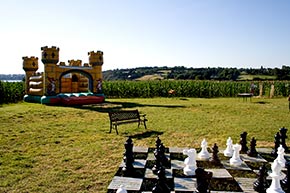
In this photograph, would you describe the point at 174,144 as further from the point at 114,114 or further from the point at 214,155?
the point at 114,114

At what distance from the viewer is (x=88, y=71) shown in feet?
73.8

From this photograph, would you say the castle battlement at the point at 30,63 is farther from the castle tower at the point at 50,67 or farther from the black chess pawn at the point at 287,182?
the black chess pawn at the point at 287,182

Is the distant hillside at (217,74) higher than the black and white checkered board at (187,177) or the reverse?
higher

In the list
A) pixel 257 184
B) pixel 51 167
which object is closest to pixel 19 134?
pixel 51 167

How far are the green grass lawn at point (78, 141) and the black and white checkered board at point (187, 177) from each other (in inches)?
21.4

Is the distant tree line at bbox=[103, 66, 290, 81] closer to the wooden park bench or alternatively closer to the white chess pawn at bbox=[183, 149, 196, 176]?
the wooden park bench

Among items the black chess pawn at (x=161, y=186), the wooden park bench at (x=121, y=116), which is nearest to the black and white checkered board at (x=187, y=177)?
the black chess pawn at (x=161, y=186)

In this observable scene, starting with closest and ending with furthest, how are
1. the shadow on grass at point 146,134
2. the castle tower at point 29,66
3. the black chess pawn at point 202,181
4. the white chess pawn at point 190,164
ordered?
1. the black chess pawn at point 202,181
2. the white chess pawn at point 190,164
3. the shadow on grass at point 146,134
4. the castle tower at point 29,66

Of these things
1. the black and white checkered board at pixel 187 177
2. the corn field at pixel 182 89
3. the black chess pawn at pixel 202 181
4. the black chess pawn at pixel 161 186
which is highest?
the corn field at pixel 182 89

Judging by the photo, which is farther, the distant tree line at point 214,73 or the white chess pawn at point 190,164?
the distant tree line at point 214,73

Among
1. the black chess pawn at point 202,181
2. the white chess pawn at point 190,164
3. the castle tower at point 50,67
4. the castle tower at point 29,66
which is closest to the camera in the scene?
the black chess pawn at point 202,181

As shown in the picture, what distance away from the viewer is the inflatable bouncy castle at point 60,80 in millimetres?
20734

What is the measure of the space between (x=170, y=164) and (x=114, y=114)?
16.1 feet

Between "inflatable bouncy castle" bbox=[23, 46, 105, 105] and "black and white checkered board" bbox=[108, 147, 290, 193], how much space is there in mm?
15520
